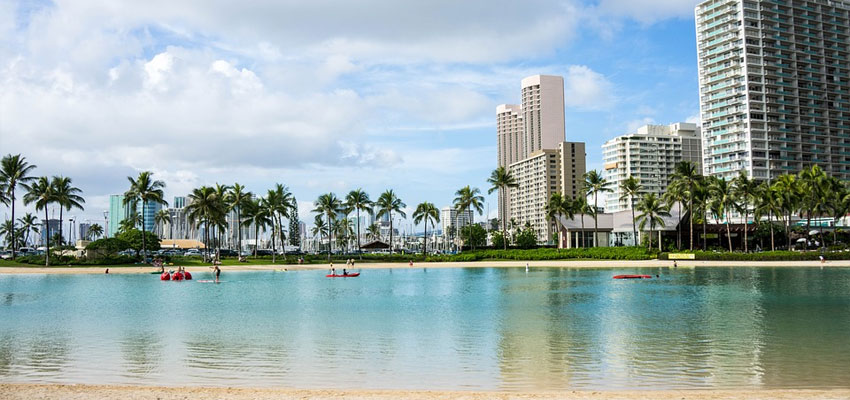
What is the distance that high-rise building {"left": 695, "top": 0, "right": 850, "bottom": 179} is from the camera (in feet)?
484

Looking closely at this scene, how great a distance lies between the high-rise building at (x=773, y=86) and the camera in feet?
484

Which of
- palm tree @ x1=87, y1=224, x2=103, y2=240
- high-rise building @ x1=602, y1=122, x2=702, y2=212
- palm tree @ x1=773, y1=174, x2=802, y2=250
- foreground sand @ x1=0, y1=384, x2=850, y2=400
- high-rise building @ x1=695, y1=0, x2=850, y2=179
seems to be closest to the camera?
foreground sand @ x1=0, y1=384, x2=850, y2=400

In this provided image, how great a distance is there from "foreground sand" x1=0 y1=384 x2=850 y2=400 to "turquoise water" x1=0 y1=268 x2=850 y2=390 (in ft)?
4.02

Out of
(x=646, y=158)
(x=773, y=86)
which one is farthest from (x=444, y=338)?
(x=646, y=158)

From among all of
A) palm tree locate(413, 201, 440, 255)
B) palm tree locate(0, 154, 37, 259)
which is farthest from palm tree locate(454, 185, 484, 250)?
palm tree locate(0, 154, 37, 259)

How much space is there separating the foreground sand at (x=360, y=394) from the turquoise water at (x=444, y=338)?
1224 millimetres

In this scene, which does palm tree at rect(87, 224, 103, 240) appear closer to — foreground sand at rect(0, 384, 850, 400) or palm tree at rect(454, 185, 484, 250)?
palm tree at rect(454, 185, 484, 250)

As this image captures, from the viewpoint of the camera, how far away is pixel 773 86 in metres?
149

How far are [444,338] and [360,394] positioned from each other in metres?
10.0

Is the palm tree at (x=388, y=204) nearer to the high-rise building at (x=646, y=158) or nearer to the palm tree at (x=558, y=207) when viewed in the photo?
the palm tree at (x=558, y=207)

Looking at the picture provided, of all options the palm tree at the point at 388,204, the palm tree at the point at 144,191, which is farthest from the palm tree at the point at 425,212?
the palm tree at the point at 144,191

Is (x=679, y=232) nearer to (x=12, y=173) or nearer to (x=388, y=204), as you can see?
(x=388, y=204)

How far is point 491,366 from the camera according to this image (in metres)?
18.3

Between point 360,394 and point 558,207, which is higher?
point 558,207
